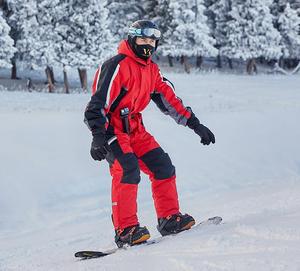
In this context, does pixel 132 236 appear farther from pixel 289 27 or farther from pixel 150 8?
pixel 150 8

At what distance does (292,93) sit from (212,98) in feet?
14.3

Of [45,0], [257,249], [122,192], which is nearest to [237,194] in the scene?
[122,192]

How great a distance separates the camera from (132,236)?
4.77 meters

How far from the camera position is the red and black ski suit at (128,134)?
15.3 feet

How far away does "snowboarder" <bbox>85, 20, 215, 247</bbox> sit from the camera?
183 inches

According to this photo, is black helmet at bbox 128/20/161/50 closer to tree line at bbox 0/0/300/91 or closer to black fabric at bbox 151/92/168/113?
black fabric at bbox 151/92/168/113

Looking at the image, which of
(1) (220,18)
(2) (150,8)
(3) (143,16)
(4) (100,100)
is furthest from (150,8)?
(4) (100,100)

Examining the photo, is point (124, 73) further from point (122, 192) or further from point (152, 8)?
point (152, 8)

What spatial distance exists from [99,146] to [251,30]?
125ft

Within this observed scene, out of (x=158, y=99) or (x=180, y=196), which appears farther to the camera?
(x=180, y=196)

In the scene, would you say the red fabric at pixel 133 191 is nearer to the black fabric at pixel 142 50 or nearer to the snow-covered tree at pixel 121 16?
the black fabric at pixel 142 50

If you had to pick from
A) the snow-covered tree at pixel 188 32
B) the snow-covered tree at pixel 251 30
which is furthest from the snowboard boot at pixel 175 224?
the snow-covered tree at pixel 251 30

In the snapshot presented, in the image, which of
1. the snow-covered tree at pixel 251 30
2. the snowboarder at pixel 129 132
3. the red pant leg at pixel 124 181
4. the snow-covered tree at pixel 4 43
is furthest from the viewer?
the snow-covered tree at pixel 251 30

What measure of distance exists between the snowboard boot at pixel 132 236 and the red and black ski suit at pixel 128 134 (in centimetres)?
6
